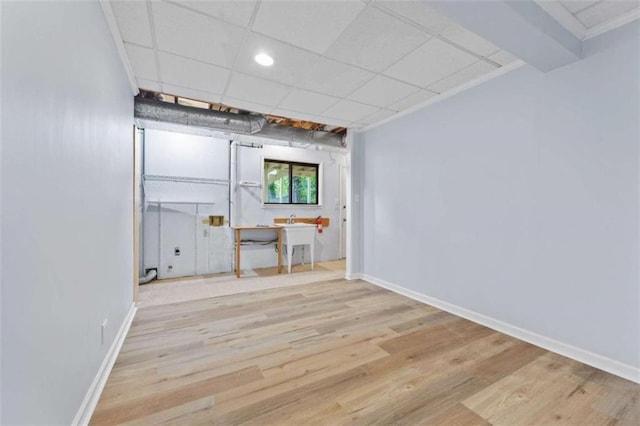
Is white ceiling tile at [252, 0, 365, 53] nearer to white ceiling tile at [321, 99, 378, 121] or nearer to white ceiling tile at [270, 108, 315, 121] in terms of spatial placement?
white ceiling tile at [321, 99, 378, 121]

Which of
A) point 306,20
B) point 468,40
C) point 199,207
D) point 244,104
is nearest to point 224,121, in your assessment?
point 244,104

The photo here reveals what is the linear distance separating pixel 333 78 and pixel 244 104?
4.10 feet

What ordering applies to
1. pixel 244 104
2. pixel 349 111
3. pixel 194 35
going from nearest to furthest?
pixel 194 35 < pixel 244 104 < pixel 349 111

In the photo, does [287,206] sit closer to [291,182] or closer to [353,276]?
[291,182]

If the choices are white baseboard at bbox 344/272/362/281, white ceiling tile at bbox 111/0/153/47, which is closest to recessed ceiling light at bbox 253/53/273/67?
white ceiling tile at bbox 111/0/153/47

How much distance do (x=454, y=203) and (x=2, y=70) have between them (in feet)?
10.6

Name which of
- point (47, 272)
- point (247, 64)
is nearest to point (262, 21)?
point (247, 64)

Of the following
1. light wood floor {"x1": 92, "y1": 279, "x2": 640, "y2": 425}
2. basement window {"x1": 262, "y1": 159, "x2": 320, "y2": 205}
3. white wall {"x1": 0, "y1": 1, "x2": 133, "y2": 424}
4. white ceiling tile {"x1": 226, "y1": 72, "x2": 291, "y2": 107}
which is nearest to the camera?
white wall {"x1": 0, "y1": 1, "x2": 133, "y2": 424}

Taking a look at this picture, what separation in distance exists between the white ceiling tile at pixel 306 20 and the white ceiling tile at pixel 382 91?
82 cm

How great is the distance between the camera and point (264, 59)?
2.29 metres

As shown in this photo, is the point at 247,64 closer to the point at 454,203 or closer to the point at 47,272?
the point at 47,272

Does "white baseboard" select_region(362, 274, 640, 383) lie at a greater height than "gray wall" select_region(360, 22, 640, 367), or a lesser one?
lesser

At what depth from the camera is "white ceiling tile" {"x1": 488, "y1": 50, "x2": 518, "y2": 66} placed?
2.19 m

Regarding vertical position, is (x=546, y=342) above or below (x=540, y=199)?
below
